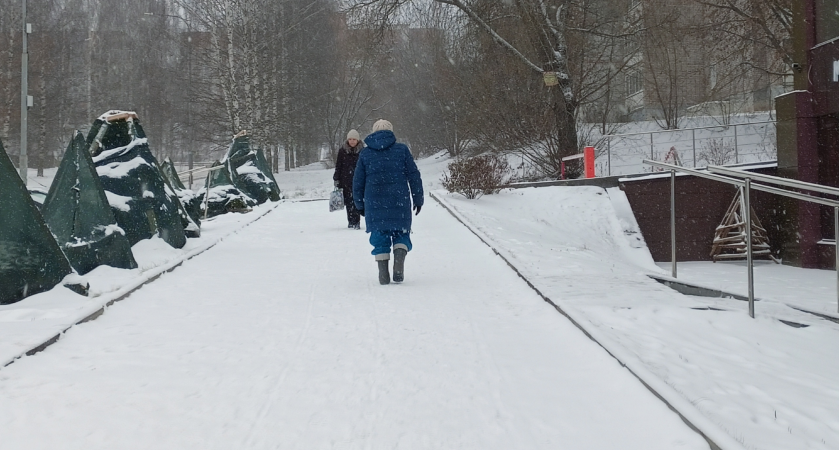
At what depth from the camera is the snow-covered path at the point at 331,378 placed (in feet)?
11.7

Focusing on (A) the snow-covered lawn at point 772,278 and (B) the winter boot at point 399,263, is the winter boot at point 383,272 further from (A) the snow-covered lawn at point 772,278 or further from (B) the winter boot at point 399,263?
(A) the snow-covered lawn at point 772,278

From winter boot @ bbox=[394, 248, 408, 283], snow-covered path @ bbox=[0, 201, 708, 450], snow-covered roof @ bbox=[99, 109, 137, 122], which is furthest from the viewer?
snow-covered roof @ bbox=[99, 109, 137, 122]

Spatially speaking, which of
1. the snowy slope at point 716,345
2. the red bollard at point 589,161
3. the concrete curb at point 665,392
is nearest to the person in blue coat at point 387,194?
the snowy slope at point 716,345

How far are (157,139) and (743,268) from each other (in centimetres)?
5107

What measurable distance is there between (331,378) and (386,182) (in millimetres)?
3851

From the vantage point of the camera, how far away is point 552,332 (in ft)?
18.3

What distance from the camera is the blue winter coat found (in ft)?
26.1

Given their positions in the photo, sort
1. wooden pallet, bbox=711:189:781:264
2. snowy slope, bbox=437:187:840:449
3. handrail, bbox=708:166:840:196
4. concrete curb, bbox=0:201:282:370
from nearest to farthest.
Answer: snowy slope, bbox=437:187:840:449 < concrete curb, bbox=0:201:282:370 < handrail, bbox=708:166:840:196 < wooden pallet, bbox=711:189:781:264

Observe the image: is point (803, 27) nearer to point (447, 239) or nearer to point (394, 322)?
point (447, 239)

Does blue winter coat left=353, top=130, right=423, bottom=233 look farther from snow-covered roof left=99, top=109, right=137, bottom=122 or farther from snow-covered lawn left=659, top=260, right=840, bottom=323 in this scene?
snow-covered lawn left=659, top=260, right=840, bottom=323

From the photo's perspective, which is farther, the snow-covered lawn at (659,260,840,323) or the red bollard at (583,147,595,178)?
the red bollard at (583,147,595,178)

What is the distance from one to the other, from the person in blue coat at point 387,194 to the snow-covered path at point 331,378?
0.47m

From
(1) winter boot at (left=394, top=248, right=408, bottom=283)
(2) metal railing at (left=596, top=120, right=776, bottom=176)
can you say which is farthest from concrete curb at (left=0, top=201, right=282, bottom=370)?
(2) metal railing at (left=596, top=120, right=776, bottom=176)

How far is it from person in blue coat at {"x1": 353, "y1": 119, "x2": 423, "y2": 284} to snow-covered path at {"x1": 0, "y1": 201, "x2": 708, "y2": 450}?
0.47m
